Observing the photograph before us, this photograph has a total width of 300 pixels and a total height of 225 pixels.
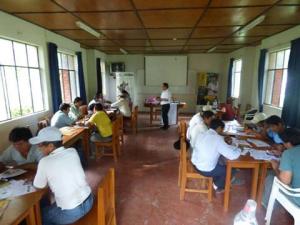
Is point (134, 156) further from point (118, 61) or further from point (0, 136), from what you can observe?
point (118, 61)

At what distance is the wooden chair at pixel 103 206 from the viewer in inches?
56.0

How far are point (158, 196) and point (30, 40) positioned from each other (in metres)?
3.70

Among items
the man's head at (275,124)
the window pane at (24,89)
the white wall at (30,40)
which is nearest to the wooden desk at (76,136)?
the white wall at (30,40)

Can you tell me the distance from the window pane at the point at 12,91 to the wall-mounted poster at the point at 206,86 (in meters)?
6.64

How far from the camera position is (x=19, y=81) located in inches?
152

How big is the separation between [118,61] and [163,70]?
2058 mm

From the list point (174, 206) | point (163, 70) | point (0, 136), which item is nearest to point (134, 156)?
point (174, 206)

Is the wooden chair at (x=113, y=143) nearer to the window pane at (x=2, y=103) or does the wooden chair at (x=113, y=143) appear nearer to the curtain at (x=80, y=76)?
the window pane at (x=2, y=103)

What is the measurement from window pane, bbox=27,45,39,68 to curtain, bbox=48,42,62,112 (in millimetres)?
279

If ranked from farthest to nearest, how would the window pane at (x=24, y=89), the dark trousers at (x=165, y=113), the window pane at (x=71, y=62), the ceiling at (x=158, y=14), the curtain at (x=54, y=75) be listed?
1. the dark trousers at (x=165, y=113)
2. the window pane at (x=71, y=62)
3. the curtain at (x=54, y=75)
4. the window pane at (x=24, y=89)
5. the ceiling at (x=158, y=14)

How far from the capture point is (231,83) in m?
7.82

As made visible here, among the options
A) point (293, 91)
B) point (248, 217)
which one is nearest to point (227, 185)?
point (248, 217)

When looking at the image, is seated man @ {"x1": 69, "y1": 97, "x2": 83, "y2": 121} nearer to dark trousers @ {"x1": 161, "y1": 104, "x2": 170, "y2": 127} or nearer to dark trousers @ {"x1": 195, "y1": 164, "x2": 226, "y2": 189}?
dark trousers @ {"x1": 161, "y1": 104, "x2": 170, "y2": 127}

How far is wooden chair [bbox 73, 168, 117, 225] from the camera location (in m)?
1.42
